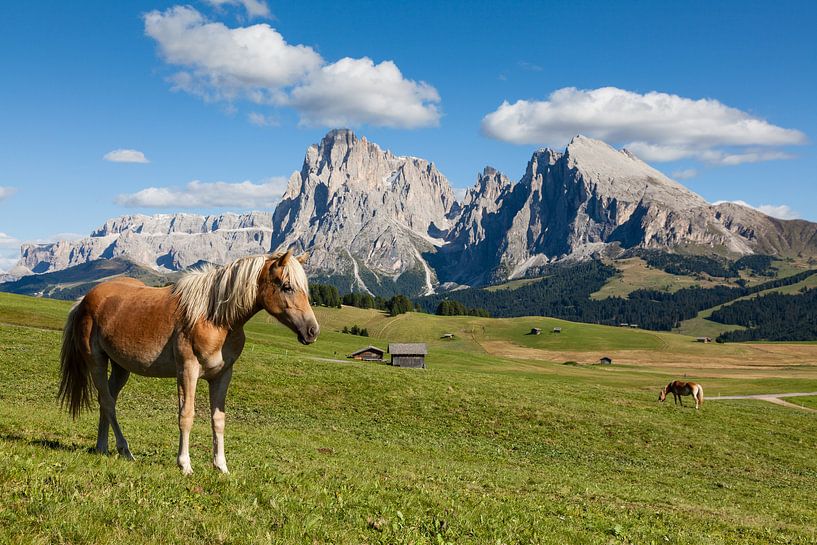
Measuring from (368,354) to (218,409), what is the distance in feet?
289

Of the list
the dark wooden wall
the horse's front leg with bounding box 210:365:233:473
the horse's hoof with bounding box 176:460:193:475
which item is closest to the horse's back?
the horse's front leg with bounding box 210:365:233:473

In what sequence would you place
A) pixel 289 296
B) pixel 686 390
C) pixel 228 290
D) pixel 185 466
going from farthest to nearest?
pixel 686 390 < pixel 228 290 < pixel 289 296 < pixel 185 466

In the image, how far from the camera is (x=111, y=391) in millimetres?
13047

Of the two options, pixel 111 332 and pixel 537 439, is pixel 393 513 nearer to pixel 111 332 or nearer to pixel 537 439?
pixel 111 332

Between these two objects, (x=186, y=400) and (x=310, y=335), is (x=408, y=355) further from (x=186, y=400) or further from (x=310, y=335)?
(x=310, y=335)

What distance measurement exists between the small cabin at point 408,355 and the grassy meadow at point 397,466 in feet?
124

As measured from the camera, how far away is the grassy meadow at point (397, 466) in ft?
29.3

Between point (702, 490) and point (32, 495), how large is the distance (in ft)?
80.6

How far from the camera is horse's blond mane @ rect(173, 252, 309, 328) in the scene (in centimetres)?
1160

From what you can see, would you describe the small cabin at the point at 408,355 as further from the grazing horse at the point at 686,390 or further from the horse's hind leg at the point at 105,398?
the horse's hind leg at the point at 105,398

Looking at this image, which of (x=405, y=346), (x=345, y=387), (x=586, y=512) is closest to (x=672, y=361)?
(x=405, y=346)

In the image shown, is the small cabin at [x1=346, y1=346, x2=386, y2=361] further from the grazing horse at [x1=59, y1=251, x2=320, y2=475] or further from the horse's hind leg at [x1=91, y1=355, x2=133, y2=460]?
the grazing horse at [x1=59, y1=251, x2=320, y2=475]

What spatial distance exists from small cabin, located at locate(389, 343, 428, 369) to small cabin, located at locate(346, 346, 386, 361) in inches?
312

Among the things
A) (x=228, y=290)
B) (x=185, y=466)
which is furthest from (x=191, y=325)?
(x=185, y=466)
